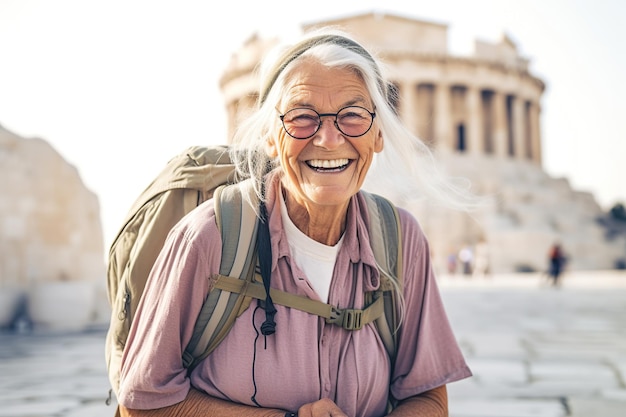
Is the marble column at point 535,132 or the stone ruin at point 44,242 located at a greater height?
the marble column at point 535,132

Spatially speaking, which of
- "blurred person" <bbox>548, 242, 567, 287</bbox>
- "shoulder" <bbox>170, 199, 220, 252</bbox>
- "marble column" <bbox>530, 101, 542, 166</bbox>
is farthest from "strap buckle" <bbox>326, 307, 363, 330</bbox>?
"marble column" <bbox>530, 101, 542, 166</bbox>

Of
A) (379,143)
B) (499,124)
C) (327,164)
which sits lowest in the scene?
(327,164)

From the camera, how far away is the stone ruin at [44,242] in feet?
28.9

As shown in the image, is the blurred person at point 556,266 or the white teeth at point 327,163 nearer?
the white teeth at point 327,163

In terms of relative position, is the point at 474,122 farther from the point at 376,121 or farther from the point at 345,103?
the point at 345,103

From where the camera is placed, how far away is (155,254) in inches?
87.8

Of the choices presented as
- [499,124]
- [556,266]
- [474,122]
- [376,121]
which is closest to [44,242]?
[376,121]

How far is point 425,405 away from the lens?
2.25m

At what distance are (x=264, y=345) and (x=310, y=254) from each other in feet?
1.22

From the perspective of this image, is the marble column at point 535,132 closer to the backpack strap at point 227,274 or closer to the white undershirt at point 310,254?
the white undershirt at point 310,254

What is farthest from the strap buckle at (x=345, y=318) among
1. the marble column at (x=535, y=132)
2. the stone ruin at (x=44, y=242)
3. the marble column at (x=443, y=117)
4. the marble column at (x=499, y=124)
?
the marble column at (x=535, y=132)

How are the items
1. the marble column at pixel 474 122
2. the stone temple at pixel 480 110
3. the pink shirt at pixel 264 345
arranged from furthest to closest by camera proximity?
the marble column at pixel 474 122
the stone temple at pixel 480 110
the pink shirt at pixel 264 345

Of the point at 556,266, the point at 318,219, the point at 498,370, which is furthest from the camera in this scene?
the point at 556,266

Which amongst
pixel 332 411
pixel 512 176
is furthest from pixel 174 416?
pixel 512 176
